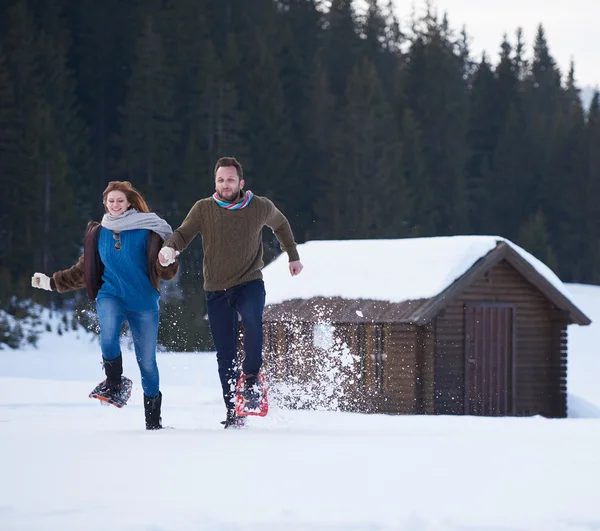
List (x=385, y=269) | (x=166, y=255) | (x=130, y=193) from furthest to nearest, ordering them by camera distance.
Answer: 1. (x=385, y=269)
2. (x=130, y=193)
3. (x=166, y=255)

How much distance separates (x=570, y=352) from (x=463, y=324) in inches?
783

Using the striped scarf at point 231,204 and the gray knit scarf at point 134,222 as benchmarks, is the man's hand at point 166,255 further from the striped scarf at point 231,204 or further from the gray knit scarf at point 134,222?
the striped scarf at point 231,204

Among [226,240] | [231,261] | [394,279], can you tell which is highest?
[226,240]

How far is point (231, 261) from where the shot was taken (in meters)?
8.84

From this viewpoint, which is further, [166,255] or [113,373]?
[113,373]

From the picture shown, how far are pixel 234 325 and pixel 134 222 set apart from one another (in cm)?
119

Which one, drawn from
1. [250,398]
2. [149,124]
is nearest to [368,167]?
[149,124]

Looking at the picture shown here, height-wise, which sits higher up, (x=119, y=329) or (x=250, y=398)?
(x=119, y=329)

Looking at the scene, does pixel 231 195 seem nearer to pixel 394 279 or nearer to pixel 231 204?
pixel 231 204

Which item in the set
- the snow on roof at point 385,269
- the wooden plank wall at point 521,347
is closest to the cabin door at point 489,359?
the wooden plank wall at point 521,347

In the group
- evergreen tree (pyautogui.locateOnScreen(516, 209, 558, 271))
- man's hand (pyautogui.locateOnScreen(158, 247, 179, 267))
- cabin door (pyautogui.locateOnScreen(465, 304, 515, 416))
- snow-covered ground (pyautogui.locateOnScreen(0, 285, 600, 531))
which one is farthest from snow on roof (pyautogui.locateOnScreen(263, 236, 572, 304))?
evergreen tree (pyautogui.locateOnScreen(516, 209, 558, 271))

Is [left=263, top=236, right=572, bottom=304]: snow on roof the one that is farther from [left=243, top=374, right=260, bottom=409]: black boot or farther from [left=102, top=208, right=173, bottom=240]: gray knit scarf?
[left=102, top=208, right=173, bottom=240]: gray knit scarf

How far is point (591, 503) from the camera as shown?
5.57 m

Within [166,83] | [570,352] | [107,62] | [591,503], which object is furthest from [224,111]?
[591,503]
